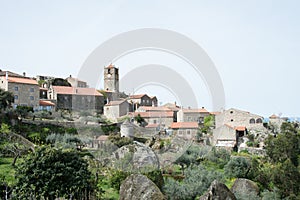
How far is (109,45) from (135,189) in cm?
1314

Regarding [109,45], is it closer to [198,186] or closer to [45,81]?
[198,186]

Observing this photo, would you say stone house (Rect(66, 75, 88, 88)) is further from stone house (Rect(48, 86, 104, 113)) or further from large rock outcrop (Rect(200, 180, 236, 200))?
large rock outcrop (Rect(200, 180, 236, 200))

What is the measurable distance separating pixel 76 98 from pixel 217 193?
43593 millimetres

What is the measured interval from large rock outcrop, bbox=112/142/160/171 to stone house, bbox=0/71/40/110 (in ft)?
78.6

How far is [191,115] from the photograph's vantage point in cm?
5375

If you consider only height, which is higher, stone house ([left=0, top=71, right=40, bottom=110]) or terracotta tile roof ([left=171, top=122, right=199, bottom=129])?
stone house ([left=0, top=71, right=40, bottom=110])

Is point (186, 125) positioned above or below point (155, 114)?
below

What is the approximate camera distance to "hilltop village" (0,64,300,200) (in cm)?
1353

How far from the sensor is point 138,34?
2395cm

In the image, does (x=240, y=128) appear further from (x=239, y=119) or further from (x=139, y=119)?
(x=139, y=119)

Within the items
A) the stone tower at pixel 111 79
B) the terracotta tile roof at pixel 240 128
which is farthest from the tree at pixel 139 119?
the stone tower at pixel 111 79

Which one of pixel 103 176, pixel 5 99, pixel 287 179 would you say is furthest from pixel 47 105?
pixel 287 179

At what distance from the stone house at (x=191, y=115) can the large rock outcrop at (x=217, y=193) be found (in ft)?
138

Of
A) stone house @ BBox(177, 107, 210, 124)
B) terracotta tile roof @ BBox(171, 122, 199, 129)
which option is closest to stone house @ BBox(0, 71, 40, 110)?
terracotta tile roof @ BBox(171, 122, 199, 129)
